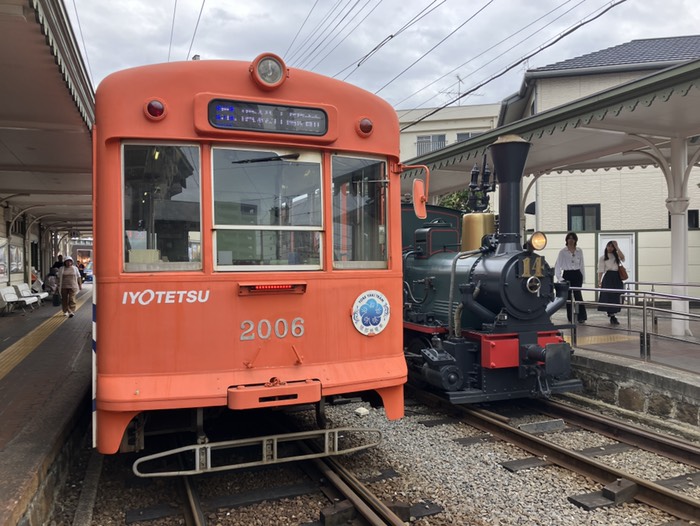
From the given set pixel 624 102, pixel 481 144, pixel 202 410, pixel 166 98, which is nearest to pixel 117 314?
pixel 202 410

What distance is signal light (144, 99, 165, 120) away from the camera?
12.0ft

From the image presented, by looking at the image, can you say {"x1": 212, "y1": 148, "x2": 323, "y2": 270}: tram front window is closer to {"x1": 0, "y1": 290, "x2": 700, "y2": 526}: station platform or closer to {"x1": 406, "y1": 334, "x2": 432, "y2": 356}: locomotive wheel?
{"x1": 0, "y1": 290, "x2": 700, "y2": 526}: station platform

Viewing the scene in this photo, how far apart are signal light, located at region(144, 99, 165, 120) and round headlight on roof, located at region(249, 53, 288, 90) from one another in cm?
68

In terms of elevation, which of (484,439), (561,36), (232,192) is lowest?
(484,439)

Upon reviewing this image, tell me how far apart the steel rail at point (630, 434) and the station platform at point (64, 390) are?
624 millimetres

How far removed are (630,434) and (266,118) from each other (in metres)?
4.58

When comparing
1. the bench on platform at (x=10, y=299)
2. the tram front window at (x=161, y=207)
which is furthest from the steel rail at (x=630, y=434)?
the bench on platform at (x=10, y=299)

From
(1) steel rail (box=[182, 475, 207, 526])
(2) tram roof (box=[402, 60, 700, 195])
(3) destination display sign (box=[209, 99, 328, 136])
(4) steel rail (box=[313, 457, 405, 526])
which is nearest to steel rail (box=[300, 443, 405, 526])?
(4) steel rail (box=[313, 457, 405, 526])

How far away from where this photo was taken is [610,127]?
8.05m

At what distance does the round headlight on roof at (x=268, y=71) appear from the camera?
3859mm

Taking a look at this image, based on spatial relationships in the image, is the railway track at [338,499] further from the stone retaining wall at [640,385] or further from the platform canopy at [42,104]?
the platform canopy at [42,104]

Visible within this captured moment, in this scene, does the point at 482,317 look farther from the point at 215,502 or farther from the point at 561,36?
the point at 561,36

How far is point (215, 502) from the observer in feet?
12.8

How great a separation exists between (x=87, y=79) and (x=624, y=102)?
6647mm
